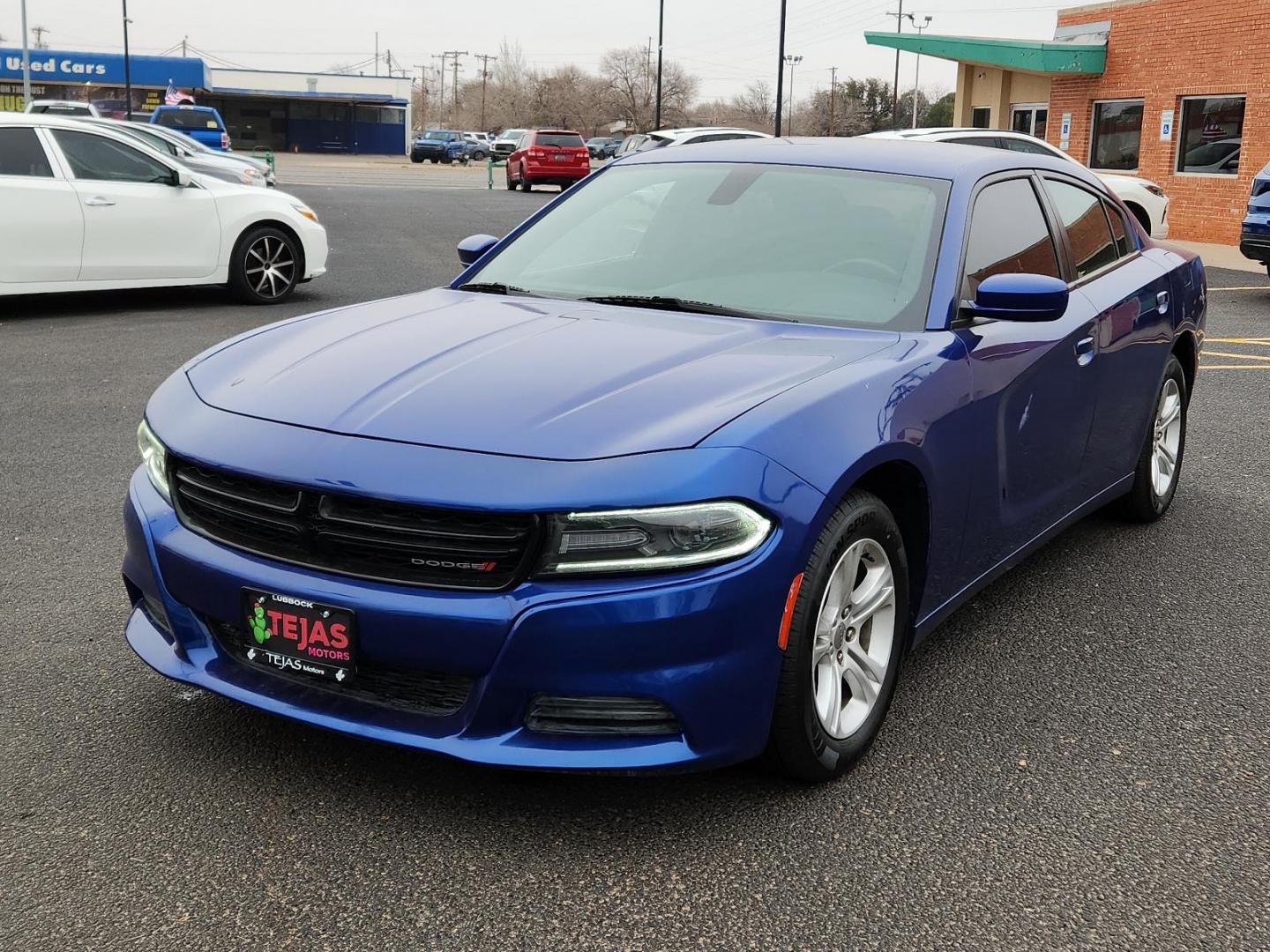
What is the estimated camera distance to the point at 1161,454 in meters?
5.45

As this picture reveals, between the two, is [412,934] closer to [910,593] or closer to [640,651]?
[640,651]

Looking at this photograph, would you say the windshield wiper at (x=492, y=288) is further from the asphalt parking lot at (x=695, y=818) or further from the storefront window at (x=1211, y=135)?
the storefront window at (x=1211, y=135)

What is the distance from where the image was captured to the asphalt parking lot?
2570 mm

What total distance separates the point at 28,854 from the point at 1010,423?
2.77m

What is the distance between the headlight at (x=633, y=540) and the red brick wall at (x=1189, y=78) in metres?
20.9

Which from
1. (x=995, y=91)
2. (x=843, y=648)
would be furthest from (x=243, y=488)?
(x=995, y=91)

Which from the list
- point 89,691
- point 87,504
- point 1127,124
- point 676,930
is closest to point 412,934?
point 676,930

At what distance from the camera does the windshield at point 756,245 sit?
377 centimetres

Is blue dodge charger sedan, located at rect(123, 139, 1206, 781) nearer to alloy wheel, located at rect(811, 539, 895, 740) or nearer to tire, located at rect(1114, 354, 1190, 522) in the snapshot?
alloy wheel, located at rect(811, 539, 895, 740)

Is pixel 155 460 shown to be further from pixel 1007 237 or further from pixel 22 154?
pixel 22 154

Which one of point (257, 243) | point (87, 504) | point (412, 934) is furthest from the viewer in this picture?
point (257, 243)

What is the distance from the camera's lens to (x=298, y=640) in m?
2.79

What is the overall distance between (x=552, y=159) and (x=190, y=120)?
10.4m

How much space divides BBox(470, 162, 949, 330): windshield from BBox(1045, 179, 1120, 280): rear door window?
2.83 feet
